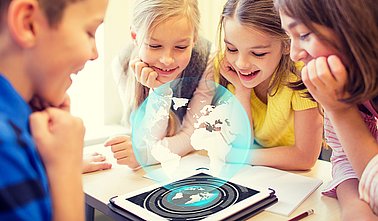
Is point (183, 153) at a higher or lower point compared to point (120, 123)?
higher

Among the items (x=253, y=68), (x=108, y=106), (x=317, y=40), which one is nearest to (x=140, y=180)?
(x=253, y=68)

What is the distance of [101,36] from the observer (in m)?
1.72

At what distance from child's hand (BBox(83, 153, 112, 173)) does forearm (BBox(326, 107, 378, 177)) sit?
54cm

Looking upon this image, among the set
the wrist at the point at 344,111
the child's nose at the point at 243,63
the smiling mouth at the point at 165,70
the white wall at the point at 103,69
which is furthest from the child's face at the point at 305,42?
the white wall at the point at 103,69

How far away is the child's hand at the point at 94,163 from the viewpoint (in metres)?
1.04

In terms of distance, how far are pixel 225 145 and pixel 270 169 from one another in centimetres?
16

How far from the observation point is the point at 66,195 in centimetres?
52

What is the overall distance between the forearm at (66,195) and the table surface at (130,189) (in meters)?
0.29

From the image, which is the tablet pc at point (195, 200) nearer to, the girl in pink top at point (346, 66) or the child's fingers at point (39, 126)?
the girl in pink top at point (346, 66)

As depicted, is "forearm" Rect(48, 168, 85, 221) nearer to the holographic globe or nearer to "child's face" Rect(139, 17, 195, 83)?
the holographic globe

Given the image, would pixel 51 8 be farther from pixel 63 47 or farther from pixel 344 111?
pixel 344 111

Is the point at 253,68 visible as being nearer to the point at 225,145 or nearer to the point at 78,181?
the point at 225,145

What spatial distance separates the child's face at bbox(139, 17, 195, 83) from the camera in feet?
3.34

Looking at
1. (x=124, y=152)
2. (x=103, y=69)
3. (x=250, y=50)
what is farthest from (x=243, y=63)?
(x=103, y=69)
